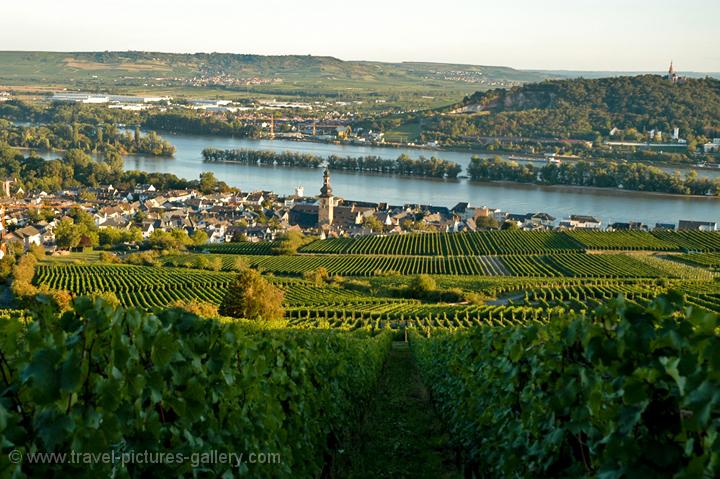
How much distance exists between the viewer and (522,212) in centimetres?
5781

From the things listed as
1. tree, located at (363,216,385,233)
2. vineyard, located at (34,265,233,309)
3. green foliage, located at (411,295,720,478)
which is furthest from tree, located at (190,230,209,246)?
green foliage, located at (411,295,720,478)

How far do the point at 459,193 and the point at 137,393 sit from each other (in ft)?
217

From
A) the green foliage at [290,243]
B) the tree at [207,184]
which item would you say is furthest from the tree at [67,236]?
the tree at [207,184]

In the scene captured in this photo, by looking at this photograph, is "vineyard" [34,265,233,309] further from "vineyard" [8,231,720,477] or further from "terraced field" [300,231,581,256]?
"vineyard" [8,231,720,477]

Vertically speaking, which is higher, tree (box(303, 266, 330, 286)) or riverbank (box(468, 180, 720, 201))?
tree (box(303, 266, 330, 286))

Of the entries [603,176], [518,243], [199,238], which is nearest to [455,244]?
[518,243]

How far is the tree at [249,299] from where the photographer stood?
17297 millimetres

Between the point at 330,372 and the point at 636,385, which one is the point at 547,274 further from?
the point at 636,385

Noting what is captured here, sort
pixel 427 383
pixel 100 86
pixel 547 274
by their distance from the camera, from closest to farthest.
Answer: pixel 427 383, pixel 547 274, pixel 100 86

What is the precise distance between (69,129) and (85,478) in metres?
105

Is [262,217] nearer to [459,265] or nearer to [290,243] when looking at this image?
[290,243]

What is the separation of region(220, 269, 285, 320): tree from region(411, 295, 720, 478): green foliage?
13.8m

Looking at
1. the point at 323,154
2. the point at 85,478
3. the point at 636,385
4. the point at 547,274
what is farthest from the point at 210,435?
the point at 323,154

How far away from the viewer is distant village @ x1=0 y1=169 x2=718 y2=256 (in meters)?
48.5
